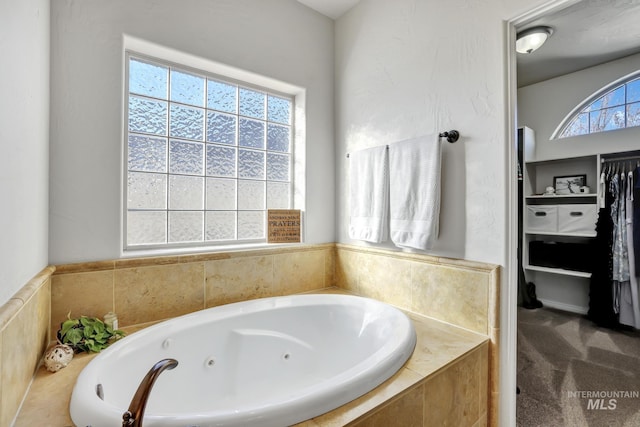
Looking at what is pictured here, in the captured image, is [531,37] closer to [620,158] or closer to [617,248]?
[620,158]

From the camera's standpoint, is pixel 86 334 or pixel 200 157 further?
pixel 200 157

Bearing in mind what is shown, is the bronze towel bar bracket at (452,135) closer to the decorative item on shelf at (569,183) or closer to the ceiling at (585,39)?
the ceiling at (585,39)

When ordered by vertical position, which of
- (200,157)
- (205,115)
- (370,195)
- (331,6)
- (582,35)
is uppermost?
(331,6)

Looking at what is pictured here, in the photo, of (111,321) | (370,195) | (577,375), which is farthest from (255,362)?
(577,375)

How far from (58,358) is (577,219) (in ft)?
13.0

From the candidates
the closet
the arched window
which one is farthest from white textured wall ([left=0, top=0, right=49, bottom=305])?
the arched window

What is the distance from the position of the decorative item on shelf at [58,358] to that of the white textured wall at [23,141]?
309mm

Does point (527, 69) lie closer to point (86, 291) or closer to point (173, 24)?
point (173, 24)

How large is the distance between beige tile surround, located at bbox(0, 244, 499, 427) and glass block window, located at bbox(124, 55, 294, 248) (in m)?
0.22

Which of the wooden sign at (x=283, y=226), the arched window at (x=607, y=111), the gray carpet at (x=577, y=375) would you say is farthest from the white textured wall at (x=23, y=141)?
the arched window at (x=607, y=111)

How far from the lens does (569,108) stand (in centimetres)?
287

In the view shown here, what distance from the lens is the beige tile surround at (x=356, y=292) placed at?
3.29 feet

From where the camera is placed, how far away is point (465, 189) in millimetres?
1512

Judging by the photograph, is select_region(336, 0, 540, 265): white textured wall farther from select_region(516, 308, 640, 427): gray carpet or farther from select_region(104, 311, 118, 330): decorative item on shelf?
select_region(104, 311, 118, 330): decorative item on shelf
